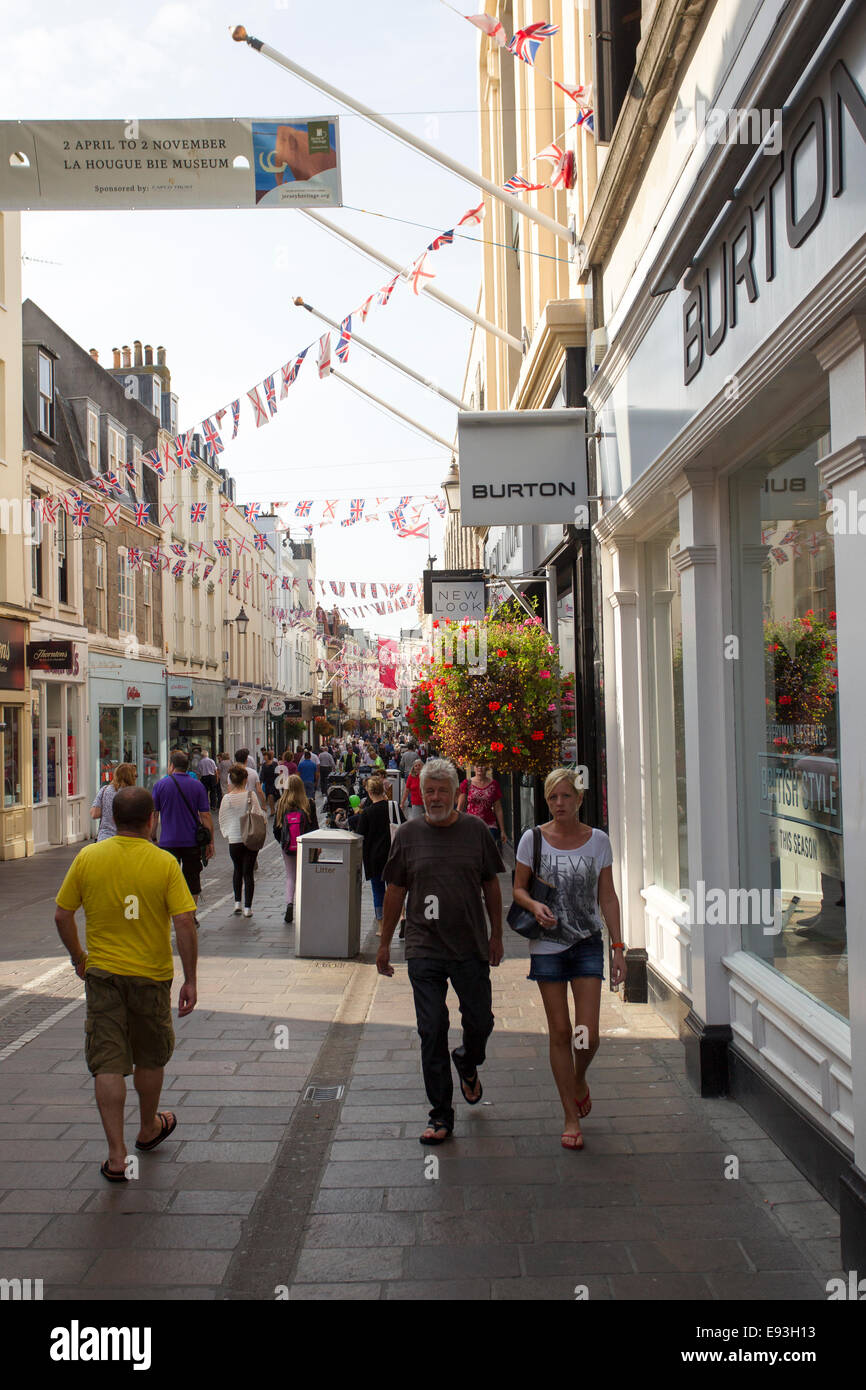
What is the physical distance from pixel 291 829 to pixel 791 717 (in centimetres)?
718

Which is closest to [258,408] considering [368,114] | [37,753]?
[368,114]

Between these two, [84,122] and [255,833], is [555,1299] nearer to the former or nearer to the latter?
[84,122]

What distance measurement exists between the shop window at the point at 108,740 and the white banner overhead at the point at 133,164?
18175mm

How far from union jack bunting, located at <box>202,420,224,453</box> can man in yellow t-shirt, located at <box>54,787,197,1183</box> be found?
9584 millimetres

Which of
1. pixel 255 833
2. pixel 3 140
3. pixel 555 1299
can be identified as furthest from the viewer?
pixel 255 833

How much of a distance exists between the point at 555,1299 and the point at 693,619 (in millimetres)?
3535

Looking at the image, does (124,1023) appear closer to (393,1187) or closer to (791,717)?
(393,1187)

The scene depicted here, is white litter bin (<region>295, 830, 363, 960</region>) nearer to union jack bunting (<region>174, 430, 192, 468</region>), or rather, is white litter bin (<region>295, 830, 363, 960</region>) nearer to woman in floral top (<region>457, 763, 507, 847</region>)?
woman in floral top (<region>457, 763, 507, 847</region>)

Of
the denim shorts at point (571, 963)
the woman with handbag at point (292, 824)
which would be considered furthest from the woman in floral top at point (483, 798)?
the denim shorts at point (571, 963)

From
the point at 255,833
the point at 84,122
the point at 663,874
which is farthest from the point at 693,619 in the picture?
the point at 255,833

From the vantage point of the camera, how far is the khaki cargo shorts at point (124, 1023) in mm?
4723

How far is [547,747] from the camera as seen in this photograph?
10094 mm

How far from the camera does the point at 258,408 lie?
1288 centimetres
